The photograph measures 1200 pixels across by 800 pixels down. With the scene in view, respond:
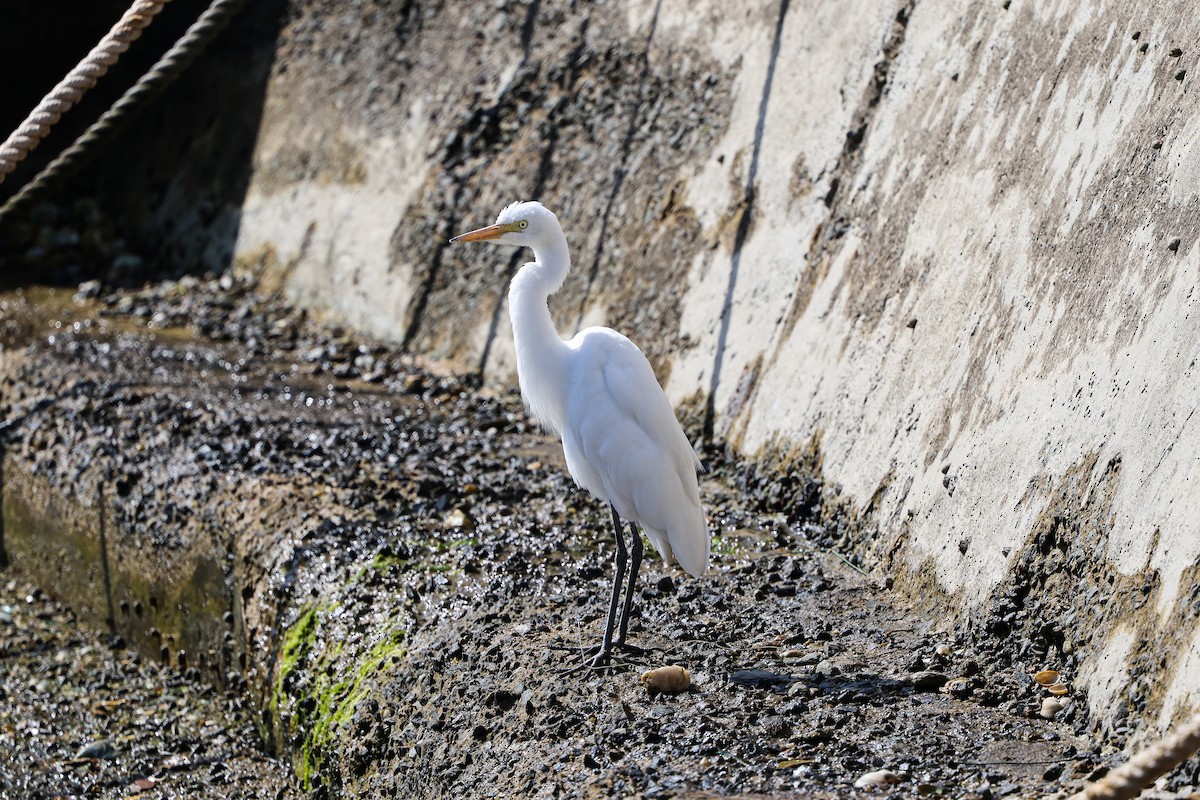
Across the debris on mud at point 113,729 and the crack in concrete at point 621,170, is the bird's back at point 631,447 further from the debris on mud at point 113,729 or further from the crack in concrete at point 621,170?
the crack in concrete at point 621,170

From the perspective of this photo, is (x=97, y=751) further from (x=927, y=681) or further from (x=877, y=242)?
(x=877, y=242)

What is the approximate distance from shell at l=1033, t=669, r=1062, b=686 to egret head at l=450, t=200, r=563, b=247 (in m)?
2.04

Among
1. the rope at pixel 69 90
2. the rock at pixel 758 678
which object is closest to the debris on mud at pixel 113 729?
the rock at pixel 758 678

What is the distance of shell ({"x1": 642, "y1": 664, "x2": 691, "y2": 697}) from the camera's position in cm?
365

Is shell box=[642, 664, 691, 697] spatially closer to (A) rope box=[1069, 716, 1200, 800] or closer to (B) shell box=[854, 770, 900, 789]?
(B) shell box=[854, 770, 900, 789]

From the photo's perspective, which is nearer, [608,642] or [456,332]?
[608,642]

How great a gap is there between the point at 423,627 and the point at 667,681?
1071 mm

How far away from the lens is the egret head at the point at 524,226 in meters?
4.28

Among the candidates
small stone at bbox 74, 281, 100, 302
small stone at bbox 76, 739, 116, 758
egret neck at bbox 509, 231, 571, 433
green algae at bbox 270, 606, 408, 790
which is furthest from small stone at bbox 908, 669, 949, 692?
small stone at bbox 74, 281, 100, 302

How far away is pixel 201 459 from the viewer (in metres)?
5.83

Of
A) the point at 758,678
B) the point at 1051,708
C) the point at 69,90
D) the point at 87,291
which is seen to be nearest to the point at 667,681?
the point at 758,678

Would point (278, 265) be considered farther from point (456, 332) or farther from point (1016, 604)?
point (1016, 604)

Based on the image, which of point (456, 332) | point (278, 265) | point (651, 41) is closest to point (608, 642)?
point (456, 332)

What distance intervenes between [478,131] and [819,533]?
399cm
